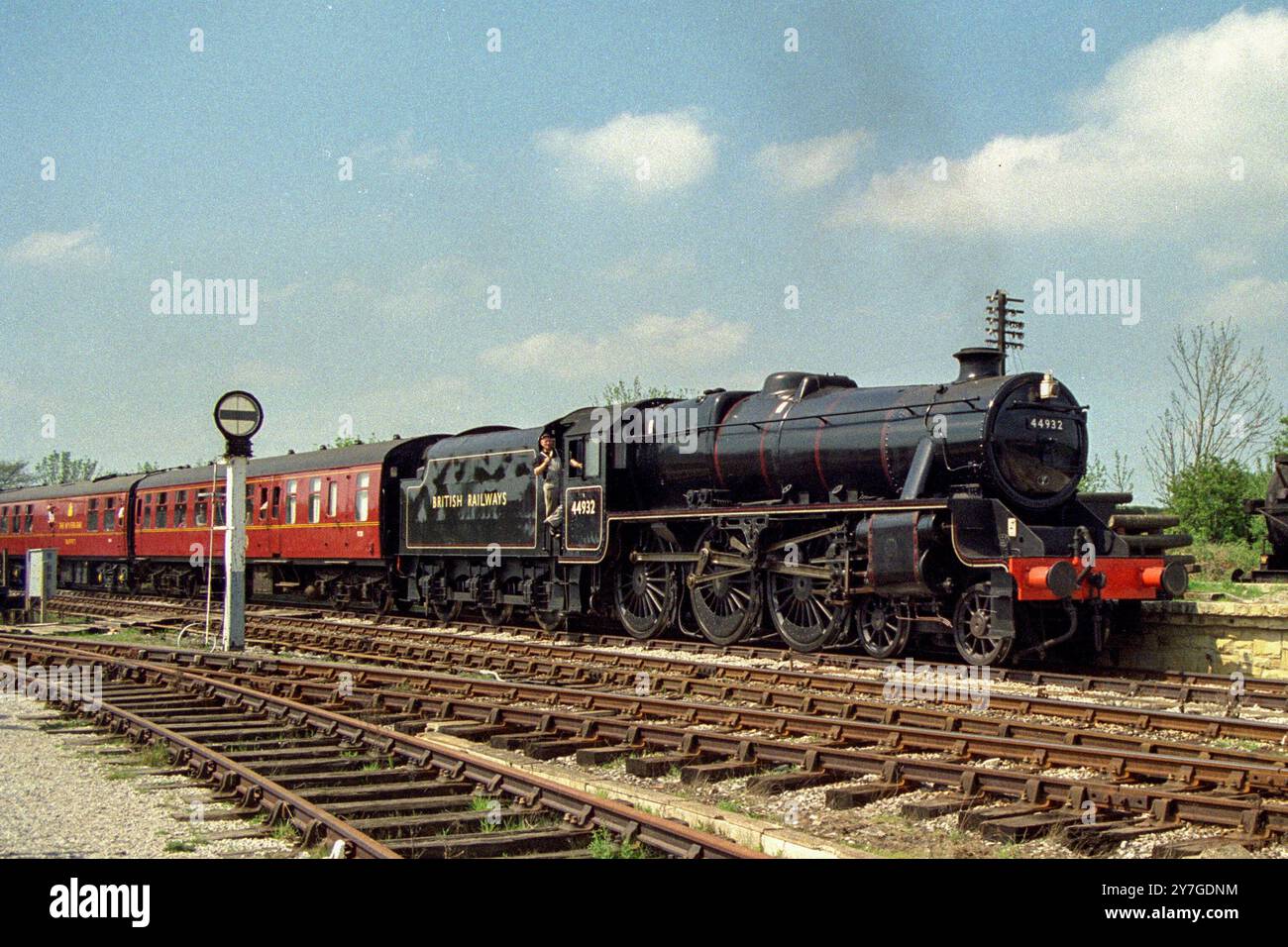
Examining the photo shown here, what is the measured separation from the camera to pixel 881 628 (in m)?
13.5

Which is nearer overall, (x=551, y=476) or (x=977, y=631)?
(x=977, y=631)

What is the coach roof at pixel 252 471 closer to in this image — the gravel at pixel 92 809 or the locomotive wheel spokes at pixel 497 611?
the locomotive wheel spokes at pixel 497 611

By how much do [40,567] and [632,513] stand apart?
492 inches

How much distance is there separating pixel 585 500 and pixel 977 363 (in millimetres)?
5890

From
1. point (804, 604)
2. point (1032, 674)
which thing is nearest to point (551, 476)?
point (804, 604)

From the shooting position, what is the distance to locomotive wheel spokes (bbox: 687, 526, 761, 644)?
14773 millimetres

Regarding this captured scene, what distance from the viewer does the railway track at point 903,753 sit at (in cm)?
620

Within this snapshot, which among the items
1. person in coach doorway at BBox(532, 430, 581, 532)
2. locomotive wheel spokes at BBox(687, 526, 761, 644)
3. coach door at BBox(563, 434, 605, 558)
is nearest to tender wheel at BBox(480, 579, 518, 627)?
person in coach doorway at BBox(532, 430, 581, 532)

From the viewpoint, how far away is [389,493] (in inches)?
855

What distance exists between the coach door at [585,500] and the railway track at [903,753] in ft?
17.6

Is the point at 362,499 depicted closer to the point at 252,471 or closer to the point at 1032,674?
the point at 252,471
